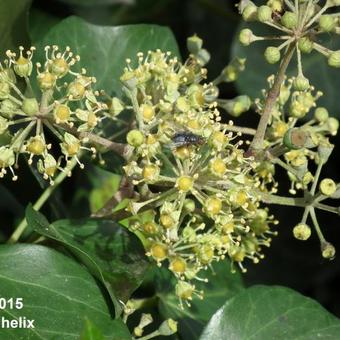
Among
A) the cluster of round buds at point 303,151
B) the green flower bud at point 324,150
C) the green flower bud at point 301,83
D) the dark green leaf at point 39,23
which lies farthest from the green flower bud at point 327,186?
the dark green leaf at point 39,23

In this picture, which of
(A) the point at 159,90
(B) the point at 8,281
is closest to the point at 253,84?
(A) the point at 159,90

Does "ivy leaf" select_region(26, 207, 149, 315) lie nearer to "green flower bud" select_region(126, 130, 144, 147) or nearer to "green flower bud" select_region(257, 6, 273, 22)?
"green flower bud" select_region(126, 130, 144, 147)

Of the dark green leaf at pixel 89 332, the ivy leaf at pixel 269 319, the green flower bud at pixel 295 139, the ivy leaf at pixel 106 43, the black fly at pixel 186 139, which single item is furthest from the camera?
the ivy leaf at pixel 106 43

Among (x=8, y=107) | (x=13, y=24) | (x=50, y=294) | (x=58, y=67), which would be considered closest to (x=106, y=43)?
(x=13, y=24)

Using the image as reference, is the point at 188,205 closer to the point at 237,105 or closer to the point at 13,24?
the point at 237,105

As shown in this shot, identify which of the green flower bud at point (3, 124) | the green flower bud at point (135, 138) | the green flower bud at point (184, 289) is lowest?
the green flower bud at point (184, 289)

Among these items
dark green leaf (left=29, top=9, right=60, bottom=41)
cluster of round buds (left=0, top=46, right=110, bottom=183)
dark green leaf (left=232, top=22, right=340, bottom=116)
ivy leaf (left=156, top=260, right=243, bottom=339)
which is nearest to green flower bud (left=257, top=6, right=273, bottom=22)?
cluster of round buds (left=0, top=46, right=110, bottom=183)

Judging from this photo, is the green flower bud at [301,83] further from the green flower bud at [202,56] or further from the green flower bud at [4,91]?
the green flower bud at [4,91]
